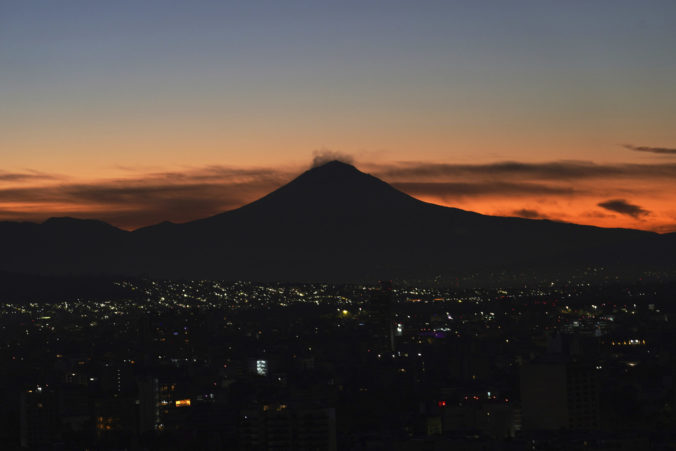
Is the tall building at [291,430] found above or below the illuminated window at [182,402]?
above

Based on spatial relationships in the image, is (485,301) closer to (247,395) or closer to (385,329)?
(385,329)

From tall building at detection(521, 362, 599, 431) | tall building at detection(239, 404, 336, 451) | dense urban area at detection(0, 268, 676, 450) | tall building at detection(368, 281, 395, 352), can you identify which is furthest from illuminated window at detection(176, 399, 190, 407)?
tall building at detection(368, 281, 395, 352)

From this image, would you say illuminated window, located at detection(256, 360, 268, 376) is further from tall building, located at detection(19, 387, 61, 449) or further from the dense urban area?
tall building, located at detection(19, 387, 61, 449)

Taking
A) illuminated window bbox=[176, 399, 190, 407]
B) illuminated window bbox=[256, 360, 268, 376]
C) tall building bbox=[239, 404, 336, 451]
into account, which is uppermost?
tall building bbox=[239, 404, 336, 451]

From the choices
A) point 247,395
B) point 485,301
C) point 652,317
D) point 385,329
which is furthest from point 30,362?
point 485,301

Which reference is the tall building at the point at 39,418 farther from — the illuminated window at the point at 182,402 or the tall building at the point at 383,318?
the tall building at the point at 383,318

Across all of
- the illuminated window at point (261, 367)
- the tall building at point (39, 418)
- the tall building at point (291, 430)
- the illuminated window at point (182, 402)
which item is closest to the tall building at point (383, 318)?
the illuminated window at point (261, 367)
